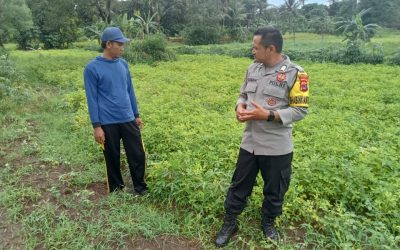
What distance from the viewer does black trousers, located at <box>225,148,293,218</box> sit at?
3354 millimetres

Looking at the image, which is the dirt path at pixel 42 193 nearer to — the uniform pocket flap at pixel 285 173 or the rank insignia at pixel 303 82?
the uniform pocket flap at pixel 285 173

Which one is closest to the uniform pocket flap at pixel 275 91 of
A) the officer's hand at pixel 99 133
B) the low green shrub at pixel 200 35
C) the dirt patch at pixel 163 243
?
the dirt patch at pixel 163 243

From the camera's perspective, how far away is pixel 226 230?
364 cm

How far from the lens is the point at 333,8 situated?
59.6 m

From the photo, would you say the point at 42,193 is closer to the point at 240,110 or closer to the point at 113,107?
the point at 113,107

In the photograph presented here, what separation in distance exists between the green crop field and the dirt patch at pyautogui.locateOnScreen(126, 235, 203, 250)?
12mm

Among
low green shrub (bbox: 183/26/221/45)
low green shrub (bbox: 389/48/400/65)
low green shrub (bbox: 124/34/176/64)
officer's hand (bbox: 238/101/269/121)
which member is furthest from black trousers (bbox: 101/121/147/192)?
low green shrub (bbox: 183/26/221/45)

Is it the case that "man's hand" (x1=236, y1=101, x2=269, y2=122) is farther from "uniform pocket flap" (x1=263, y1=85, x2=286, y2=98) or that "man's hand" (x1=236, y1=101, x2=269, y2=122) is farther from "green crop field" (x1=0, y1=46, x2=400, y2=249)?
"green crop field" (x1=0, y1=46, x2=400, y2=249)

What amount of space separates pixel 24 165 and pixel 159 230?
2.90m

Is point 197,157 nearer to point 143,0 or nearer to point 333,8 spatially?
point 143,0

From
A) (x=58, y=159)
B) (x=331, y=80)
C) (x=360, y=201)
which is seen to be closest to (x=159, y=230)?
(x=360, y=201)

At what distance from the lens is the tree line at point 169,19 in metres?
27.4

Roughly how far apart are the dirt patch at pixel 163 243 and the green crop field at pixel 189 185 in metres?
0.01

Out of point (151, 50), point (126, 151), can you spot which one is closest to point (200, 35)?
point (151, 50)
